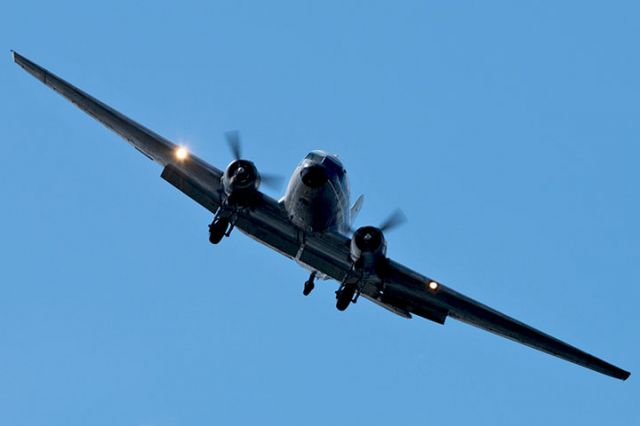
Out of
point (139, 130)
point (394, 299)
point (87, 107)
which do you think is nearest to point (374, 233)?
point (394, 299)

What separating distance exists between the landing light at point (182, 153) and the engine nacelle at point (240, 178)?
2400mm

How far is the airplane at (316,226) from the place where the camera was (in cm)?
3111

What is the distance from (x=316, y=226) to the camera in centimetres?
3161

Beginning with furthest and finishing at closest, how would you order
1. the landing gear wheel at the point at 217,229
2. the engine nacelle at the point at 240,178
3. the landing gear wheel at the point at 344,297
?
the landing gear wheel at the point at 344,297 < the landing gear wheel at the point at 217,229 < the engine nacelle at the point at 240,178

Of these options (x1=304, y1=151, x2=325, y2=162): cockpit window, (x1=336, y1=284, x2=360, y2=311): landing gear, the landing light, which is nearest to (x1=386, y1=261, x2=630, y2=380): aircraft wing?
(x1=336, y1=284, x2=360, y2=311): landing gear

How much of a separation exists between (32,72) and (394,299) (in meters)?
18.1

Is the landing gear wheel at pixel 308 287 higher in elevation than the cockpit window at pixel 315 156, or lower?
lower

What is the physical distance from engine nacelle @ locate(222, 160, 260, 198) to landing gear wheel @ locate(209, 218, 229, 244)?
128cm

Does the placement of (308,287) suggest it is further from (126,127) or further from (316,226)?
(126,127)

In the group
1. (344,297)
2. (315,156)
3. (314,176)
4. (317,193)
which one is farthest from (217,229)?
(344,297)

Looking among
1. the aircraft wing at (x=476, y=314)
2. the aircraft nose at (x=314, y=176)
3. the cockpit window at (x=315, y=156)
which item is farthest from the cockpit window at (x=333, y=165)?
the aircraft wing at (x=476, y=314)

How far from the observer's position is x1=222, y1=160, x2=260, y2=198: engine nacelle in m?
30.9

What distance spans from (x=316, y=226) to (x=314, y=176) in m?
2.27

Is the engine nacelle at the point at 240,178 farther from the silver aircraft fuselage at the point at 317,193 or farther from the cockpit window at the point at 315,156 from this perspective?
the cockpit window at the point at 315,156
